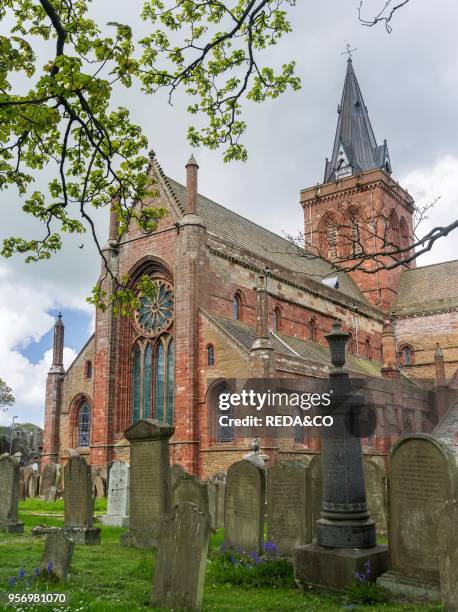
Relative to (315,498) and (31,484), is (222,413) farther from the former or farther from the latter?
(315,498)

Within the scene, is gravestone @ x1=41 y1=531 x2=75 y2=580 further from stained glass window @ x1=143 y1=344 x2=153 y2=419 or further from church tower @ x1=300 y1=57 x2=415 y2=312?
church tower @ x1=300 y1=57 x2=415 y2=312

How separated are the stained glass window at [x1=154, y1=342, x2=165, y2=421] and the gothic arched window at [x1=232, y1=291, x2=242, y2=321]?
3414 mm

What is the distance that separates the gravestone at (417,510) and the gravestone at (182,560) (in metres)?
2.11

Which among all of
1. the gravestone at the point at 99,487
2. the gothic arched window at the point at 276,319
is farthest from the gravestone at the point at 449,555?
the gothic arched window at the point at 276,319

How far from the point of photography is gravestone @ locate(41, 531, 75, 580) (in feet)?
22.3

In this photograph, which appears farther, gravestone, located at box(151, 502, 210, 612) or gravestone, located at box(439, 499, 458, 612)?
gravestone, located at box(151, 502, 210, 612)

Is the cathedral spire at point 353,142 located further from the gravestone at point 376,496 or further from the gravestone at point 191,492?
the gravestone at point 191,492

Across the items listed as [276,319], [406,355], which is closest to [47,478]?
[276,319]

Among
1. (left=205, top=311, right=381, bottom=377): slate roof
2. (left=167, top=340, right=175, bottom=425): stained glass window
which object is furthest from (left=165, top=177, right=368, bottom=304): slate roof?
(left=167, top=340, right=175, bottom=425): stained glass window

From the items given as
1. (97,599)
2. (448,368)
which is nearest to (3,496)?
(97,599)

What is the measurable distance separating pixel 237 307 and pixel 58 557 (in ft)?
65.6

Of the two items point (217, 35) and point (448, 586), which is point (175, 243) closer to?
point (217, 35)

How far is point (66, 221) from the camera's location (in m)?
9.70

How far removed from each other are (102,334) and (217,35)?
20.1 meters
